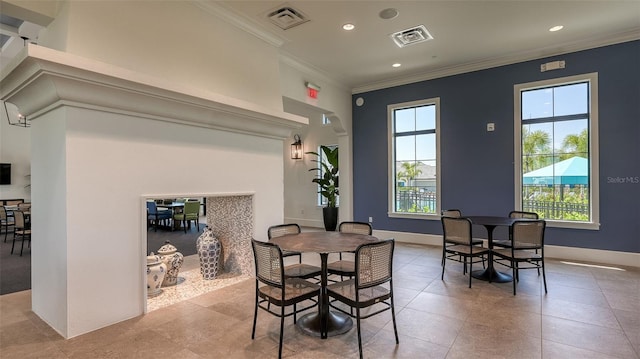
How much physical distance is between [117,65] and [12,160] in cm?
913

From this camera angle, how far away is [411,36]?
4.47 m

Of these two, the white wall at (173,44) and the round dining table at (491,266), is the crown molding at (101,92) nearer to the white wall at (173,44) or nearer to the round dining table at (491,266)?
the white wall at (173,44)

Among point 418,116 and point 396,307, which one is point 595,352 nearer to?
point 396,307

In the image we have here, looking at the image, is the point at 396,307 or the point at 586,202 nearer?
the point at 396,307

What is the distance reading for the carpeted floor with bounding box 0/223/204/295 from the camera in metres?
4.03

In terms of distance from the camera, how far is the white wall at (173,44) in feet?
8.74

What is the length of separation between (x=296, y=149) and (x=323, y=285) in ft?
22.3

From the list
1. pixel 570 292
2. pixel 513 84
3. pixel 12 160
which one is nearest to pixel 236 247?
pixel 570 292

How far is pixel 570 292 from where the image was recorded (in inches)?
140

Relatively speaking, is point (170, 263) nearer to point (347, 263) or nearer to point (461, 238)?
point (347, 263)

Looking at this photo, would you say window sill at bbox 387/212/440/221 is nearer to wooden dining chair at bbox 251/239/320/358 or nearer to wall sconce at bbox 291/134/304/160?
wall sconce at bbox 291/134/304/160

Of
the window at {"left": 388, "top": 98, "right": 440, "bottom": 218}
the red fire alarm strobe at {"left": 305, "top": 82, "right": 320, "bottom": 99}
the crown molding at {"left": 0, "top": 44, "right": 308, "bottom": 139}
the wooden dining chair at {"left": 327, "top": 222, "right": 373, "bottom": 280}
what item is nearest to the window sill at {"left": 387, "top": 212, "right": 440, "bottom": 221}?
the window at {"left": 388, "top": 98, "right": 440, "bottom": 218}

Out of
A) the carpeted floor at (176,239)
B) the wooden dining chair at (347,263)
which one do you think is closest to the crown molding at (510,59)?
the wooden dining chair at (347,263)

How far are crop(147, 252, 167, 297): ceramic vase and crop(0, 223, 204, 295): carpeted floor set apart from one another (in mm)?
1742
